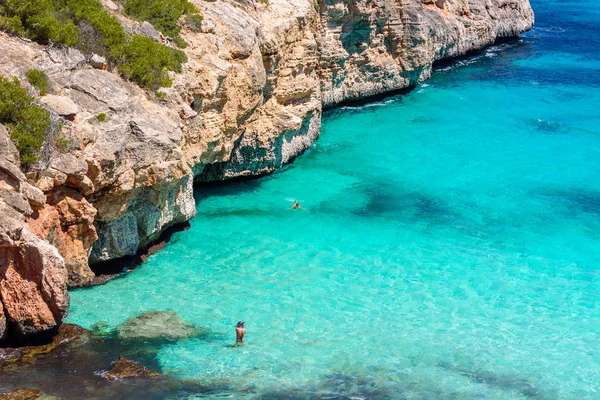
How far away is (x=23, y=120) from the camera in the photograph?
21.7 meters

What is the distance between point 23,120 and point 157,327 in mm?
7149

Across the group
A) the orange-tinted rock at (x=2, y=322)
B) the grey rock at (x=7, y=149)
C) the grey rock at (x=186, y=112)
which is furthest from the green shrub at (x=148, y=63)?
the orange-tinted rock at (x=2, y=322)

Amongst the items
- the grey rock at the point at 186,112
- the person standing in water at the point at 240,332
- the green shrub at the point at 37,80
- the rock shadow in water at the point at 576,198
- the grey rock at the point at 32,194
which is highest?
the green shrub at the point at 37,80

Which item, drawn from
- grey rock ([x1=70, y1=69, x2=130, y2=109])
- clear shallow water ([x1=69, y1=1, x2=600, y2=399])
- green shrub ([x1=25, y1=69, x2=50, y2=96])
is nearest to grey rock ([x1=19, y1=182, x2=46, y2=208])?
green shrub ([x1=25, y1=69, x2=50, y2=96])

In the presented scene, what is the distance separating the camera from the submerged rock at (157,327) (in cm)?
2295

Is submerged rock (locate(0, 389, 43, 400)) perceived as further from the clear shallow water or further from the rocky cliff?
the clear shallow water

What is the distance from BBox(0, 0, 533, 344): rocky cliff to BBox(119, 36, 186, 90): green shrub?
0.41 metres

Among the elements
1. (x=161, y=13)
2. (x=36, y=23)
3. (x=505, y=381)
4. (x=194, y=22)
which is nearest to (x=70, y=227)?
(x=36, y=23)

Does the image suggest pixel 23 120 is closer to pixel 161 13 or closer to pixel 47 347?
pixel 47 347

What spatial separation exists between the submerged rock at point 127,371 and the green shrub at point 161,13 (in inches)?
544

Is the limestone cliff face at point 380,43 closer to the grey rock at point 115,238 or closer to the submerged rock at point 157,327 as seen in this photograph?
the grey rock at point 115,238

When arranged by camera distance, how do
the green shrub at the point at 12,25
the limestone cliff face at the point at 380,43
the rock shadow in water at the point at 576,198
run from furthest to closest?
the limestone cliff face at the point at 380,43 < the rock shadow in water at the point at 576,198 < the green shrub at the point at 12,25

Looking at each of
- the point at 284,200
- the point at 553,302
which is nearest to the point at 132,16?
the point at 284,200

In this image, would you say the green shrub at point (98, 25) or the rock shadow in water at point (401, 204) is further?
the rock shadow in water at point (401, 204)
